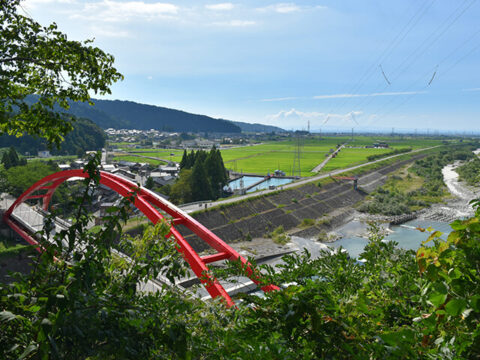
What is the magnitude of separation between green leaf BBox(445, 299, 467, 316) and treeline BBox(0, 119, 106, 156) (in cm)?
5907

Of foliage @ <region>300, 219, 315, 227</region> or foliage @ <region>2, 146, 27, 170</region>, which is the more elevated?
foliage @ <region>2, 146, 27, 170</region>

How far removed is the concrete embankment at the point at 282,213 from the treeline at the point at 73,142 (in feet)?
113

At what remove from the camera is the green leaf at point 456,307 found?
5.03ft

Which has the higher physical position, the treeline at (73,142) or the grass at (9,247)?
the treeline at (73,142)

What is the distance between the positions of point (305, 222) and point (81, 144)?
2377 inches

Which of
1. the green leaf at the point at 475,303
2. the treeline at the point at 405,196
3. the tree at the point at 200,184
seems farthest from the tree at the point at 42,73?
the treeline at the point at 405,196

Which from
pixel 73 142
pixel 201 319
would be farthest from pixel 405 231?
pixel 73 142

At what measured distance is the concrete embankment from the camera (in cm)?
2879

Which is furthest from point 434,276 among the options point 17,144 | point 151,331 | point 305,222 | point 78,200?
point 17,144

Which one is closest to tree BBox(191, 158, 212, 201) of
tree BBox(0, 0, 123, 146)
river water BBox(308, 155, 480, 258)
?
river water BBox(308, 155, 480, 258)

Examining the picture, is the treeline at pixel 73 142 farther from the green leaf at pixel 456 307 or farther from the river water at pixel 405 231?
the green leaf at pixel 456 307

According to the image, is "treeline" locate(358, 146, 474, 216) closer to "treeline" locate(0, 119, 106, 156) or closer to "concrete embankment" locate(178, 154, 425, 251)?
"concrete embankment" locate(178, 154, 425, 251)

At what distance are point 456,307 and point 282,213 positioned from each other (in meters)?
33.2

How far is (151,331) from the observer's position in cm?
182
